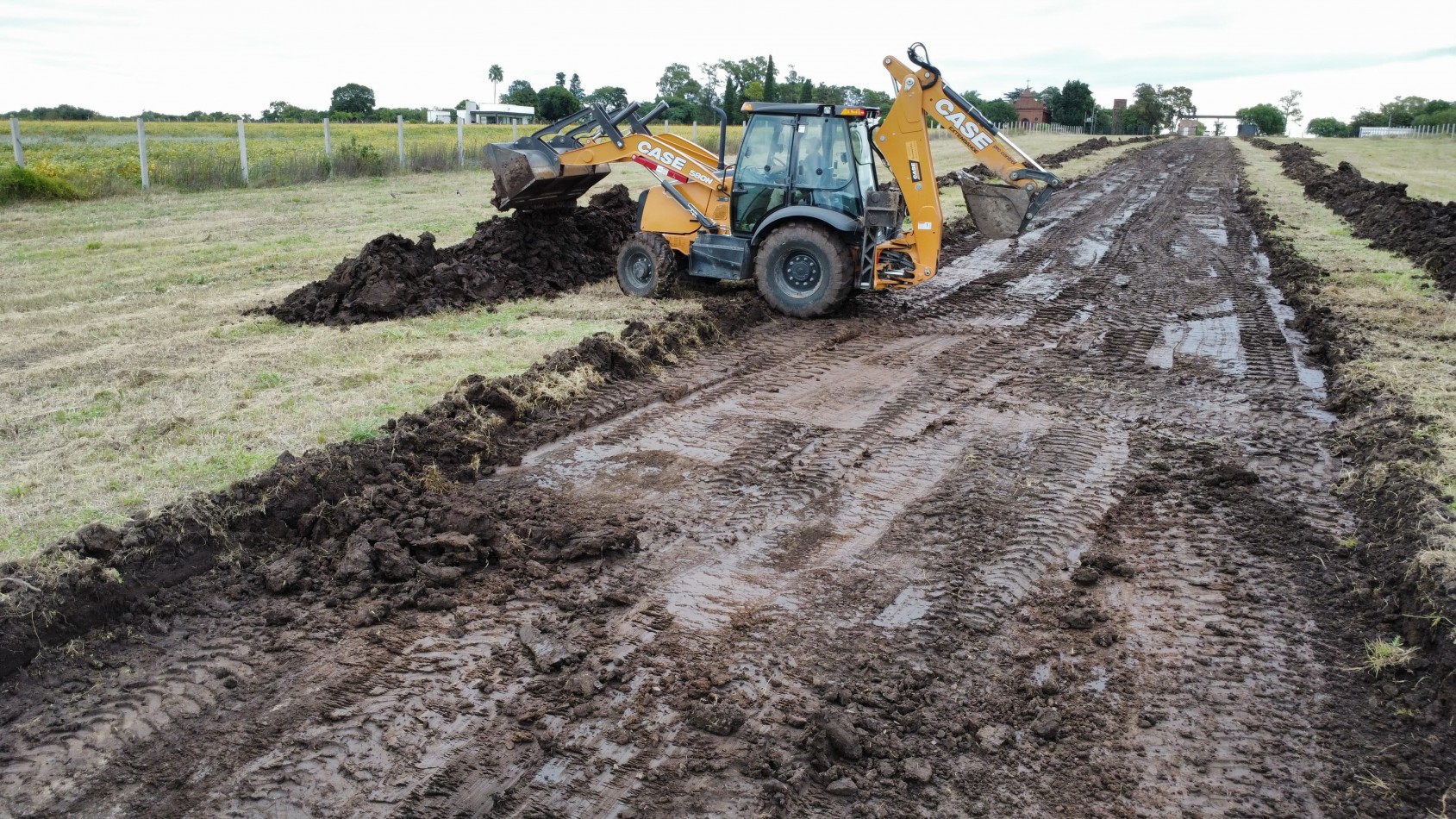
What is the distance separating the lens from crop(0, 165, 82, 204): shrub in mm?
19469

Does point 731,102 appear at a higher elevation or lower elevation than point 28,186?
higher

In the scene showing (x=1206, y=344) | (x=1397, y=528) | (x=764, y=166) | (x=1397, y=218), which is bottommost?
(x=1397, y=528)

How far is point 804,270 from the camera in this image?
11266 mm

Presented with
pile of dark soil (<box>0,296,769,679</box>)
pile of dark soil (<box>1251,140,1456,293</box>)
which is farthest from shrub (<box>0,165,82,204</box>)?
pile of dark soil (<box>1251,140,1456,293</box>)

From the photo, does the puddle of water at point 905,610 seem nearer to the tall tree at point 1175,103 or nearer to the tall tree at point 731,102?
the tall tree at point 731,102

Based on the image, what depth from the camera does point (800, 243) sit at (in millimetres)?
11078

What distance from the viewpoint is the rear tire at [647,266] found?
A: 11.8 m

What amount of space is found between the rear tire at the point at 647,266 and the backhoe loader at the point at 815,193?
0.8 inches

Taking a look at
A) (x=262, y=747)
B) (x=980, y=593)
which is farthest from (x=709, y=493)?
(x=262, y=747)

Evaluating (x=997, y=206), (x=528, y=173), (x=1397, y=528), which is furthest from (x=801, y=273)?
(x=1397, y=528)

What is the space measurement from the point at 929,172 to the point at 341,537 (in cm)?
757

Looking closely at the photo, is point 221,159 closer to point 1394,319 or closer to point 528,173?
point 528,173

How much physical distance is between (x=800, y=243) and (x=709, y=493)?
528 cm

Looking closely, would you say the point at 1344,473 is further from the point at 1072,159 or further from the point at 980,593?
the point at 1072,159
